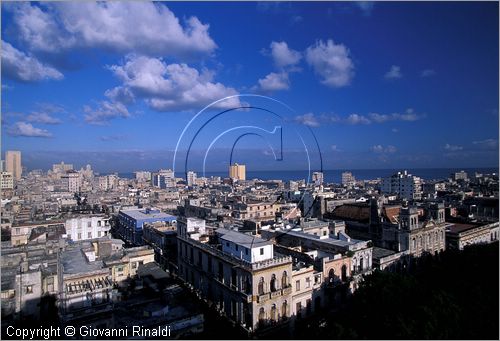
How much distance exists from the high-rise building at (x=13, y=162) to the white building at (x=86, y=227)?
8933 centimetres

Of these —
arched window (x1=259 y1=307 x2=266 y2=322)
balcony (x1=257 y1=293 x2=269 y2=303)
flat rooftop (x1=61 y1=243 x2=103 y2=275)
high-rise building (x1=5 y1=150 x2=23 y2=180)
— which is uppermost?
high-rise building (x1=5 y1=150 x2=23 y2=180)

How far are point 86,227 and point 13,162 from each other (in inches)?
3835

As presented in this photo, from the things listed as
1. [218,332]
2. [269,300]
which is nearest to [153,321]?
[218,332]

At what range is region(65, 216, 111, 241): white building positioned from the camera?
3306 centimetres

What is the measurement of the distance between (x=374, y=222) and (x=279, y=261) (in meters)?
13.8

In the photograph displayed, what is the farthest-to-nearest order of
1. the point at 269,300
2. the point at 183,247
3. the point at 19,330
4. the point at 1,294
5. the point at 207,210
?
the point at 207,210 < the point at 183,247 < the point at 269,300 < the point at 1,294 < the point at 19,330

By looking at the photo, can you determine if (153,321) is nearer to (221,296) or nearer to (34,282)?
(221,296)

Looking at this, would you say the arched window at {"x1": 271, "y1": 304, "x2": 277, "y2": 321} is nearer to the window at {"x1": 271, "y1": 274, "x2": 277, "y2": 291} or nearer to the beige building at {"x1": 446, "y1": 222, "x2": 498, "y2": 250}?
the window at {"x1": 271, "y1": 274, "x2": 277, "y2": 291}

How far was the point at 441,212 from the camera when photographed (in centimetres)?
2859

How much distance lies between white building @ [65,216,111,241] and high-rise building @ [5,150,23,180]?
293ft

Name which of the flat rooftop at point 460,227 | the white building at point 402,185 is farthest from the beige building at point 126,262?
the white building at point 402,185

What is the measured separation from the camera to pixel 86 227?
34.0m

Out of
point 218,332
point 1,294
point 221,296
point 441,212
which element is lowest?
point 218,332

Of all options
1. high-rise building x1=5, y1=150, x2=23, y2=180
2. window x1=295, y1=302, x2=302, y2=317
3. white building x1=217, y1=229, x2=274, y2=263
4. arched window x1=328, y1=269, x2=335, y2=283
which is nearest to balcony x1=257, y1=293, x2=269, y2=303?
white building x1=217, y1=229, x2=274, y2=263
